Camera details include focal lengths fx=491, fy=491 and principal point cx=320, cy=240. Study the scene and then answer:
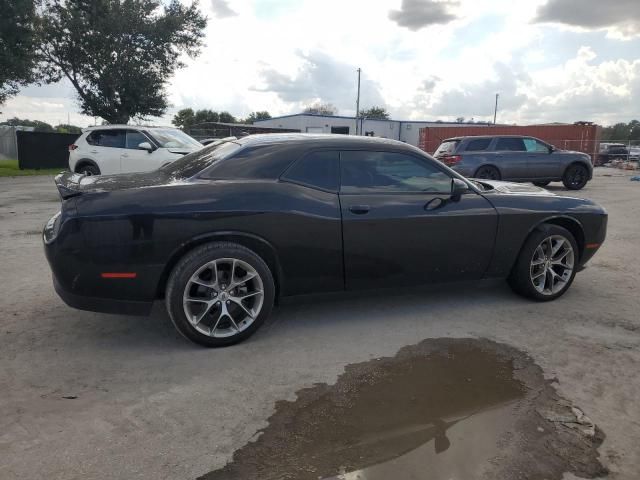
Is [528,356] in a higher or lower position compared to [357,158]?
lower

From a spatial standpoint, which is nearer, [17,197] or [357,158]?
[357,158]

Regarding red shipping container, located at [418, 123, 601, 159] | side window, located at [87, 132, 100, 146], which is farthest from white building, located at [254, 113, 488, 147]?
side window, located at [87, 132, 100, 146]

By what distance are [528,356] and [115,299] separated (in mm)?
2860

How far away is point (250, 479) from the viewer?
220 cm

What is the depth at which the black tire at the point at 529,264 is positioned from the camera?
433 cm

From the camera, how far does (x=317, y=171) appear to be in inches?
148

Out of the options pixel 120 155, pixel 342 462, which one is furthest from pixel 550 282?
pixel 120 155

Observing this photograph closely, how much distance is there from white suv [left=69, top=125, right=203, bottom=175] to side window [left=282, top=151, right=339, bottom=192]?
794cm

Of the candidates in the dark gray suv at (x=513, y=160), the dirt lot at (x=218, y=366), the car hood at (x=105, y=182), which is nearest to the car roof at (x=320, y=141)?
the car hood at (x=105, y=182)

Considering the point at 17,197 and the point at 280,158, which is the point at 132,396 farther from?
the point at 17,197

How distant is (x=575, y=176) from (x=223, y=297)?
1307 cm

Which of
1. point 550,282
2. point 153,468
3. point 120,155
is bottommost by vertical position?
point 153,468

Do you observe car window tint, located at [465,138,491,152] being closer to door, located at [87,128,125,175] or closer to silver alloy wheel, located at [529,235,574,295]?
door, located at [87,128,125,175]

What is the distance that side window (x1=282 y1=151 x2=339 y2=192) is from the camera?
3709 mm
